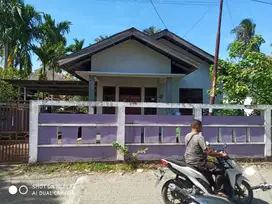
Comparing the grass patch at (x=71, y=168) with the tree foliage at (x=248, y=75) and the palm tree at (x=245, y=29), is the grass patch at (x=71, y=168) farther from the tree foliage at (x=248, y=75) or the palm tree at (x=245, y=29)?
the palm tree at (x=245, y=29)

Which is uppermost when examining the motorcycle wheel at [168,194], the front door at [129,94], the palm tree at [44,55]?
the palm tree at [44,55]

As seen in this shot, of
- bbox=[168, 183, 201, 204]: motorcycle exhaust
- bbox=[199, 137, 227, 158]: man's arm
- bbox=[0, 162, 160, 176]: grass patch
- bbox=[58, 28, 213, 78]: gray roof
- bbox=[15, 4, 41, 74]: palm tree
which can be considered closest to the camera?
bbox=[168, 183, 201, 204]: motorcycle exhaust

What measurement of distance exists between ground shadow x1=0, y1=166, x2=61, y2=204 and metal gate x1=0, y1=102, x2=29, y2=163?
0.99 metres

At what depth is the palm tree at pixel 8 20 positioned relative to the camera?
72.2 feet

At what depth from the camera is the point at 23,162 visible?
6.54m

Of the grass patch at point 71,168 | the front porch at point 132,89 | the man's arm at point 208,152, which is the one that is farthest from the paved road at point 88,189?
the front porch at point 132,89

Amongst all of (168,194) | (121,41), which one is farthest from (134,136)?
(121,41)

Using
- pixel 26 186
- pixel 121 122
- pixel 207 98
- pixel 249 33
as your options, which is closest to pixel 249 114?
pixel 121 122

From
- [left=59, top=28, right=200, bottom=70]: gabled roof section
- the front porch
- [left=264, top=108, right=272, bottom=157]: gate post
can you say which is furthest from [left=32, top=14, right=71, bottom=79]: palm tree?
[left=264, top=108, right=272, bottom=157]: gate post

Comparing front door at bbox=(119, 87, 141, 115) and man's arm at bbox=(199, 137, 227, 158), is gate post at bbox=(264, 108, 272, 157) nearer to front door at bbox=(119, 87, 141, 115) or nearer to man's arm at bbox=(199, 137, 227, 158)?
man's arm at bbox=(199, 137, 227, 158)

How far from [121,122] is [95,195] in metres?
2.20

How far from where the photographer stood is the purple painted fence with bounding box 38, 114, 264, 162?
21.4 ft

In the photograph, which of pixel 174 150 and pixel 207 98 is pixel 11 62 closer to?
pixel 207 98

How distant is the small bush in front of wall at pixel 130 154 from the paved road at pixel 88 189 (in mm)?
439
